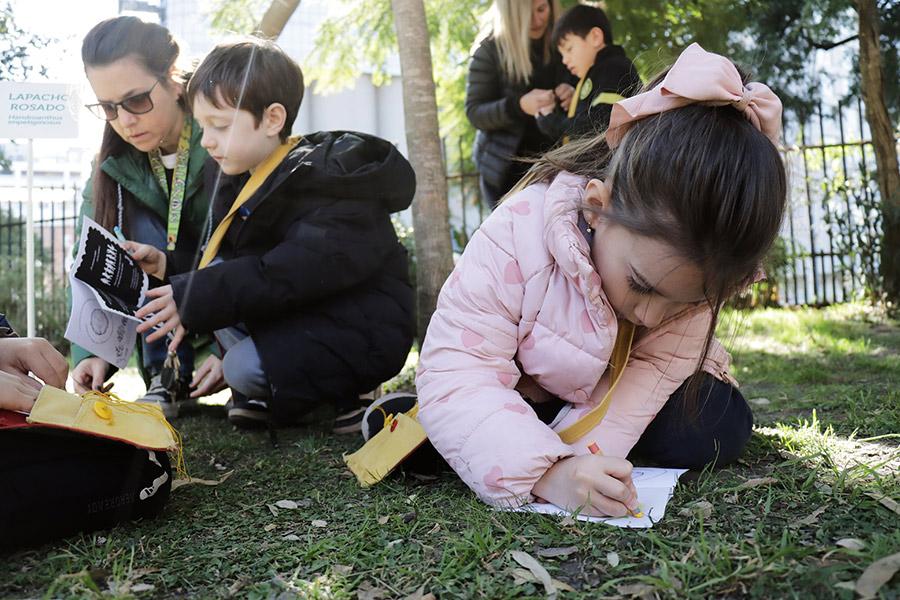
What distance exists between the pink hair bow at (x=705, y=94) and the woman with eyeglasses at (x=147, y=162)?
1815mm

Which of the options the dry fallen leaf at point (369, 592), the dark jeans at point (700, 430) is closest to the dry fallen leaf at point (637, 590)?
the dry fallen leaf at point (369, 592)

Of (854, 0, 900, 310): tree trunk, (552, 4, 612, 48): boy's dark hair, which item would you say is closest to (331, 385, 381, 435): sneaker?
(552, 4, 612, 48): boy's dark hair

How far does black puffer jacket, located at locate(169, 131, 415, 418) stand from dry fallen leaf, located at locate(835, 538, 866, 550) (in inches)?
65.3

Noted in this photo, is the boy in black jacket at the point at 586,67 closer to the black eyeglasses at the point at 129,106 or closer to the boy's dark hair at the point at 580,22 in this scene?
the boy's dark hair at the point at 580,22

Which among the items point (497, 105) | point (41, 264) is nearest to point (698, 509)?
point (497, 105)

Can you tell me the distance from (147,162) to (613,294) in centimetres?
212

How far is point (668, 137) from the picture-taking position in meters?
1.66

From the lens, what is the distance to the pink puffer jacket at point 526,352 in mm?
1740

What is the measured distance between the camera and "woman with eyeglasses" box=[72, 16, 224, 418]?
2920 millimetres

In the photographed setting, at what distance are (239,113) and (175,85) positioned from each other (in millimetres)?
468

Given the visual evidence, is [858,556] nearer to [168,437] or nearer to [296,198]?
[168,437]

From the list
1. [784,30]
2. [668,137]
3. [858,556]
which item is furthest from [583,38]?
[784,30]

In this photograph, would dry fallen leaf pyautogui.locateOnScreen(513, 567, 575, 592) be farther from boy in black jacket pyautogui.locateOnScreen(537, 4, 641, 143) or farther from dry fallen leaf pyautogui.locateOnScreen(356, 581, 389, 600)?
boy in black jacket pyautogui.locateOnScreen(537, 4, 641, 143)

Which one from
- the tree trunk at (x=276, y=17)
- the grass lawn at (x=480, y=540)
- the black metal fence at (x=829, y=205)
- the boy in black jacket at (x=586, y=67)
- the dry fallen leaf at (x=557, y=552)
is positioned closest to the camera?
the grass lawn at (x=480, y=540)
